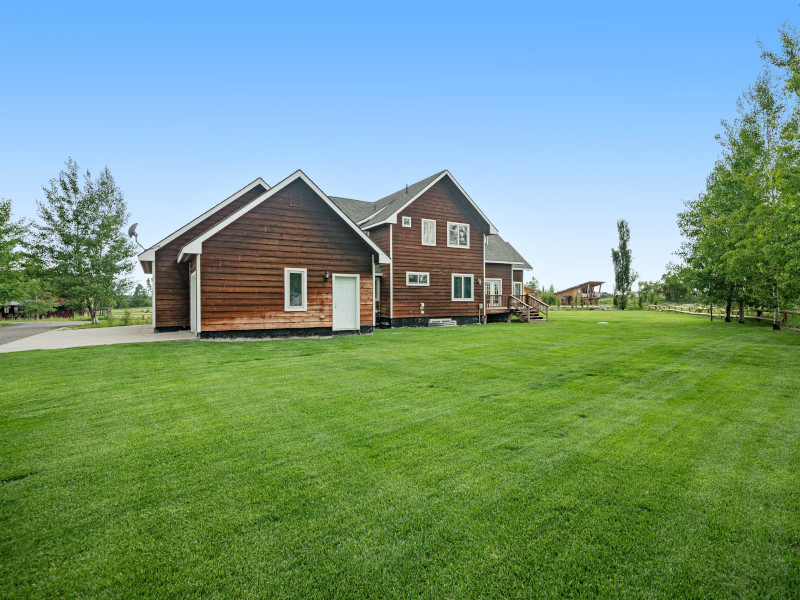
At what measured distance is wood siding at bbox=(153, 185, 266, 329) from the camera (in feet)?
55.0

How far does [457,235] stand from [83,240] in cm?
2608

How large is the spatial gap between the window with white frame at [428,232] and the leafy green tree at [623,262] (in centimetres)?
3965

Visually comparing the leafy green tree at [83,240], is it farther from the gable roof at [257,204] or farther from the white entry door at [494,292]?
the white entry door at [494,292]

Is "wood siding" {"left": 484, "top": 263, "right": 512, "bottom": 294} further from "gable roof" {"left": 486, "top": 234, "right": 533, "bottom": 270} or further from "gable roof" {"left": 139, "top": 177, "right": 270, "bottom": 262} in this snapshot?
"gable roof" {"left": 139, "top": 177, "right": 270, "bottom": 262}

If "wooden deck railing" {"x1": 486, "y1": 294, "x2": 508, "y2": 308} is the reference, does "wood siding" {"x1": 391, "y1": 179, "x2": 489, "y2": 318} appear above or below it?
above

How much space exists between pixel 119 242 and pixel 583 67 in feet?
108

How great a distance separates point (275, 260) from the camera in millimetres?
14023

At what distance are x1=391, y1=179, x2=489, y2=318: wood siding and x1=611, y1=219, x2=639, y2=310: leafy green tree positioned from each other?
3668 centimetres

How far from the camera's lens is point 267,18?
18.4 meters

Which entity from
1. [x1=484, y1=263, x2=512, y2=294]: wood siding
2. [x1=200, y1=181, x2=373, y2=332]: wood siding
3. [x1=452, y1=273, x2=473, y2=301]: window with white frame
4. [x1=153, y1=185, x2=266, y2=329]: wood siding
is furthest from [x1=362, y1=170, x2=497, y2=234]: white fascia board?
[x1=153, y1=185, x2=266, y2=329]: wood siding

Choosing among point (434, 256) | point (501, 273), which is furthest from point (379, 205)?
point (501, 273)

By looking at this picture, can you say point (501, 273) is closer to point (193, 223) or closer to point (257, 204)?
point (257, 204)

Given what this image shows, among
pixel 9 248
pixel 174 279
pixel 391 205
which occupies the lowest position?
pixel 174 279

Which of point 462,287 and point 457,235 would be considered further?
point 462,287
